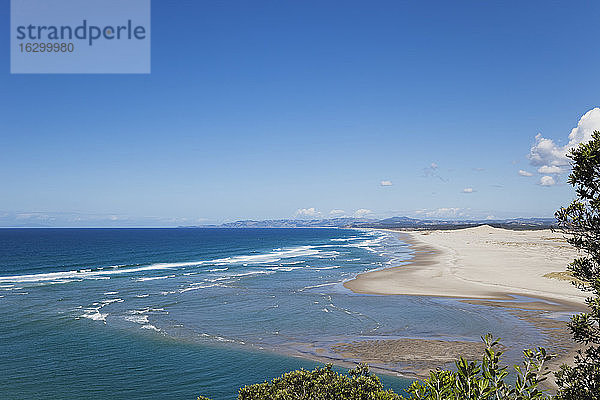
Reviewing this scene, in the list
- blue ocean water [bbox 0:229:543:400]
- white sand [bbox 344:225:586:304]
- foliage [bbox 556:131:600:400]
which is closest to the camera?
foliage [bbox 556:131:600:400]

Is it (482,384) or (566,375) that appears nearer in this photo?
(482,384)

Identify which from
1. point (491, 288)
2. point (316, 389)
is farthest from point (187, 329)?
point (491, 288)

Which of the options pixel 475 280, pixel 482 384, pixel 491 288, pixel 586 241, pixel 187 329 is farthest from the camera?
pixel 475 280

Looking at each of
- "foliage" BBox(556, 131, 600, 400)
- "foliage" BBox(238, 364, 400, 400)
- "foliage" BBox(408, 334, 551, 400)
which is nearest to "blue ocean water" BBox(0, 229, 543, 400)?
"foliage" BBox(238, 364, 400, 400)

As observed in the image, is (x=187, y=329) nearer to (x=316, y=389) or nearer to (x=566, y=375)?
(x=316, y=389)

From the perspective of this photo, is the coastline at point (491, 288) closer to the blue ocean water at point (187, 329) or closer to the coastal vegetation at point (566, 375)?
the blue ocean water at point (187, 329)

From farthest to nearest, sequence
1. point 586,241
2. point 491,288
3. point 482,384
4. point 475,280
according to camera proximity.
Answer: point 475,280, point 491,288, point 586,241, point 482,384

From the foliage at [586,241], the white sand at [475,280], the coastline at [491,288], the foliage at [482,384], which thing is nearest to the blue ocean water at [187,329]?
the coastline at [491,288]

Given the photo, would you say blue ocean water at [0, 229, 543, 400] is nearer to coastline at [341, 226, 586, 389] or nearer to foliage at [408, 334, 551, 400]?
coastline at [341, 226, 586, 389]

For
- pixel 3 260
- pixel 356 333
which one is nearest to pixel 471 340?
pixel 356 333

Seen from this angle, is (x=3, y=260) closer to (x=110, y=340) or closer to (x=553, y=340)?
(x=110, y=340)

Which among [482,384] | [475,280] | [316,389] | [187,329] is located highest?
[482,384]

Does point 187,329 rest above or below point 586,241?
below

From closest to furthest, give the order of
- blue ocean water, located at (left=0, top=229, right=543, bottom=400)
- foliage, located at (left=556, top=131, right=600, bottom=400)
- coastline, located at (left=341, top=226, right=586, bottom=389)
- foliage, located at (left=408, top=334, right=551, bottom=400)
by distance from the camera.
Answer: foliage, located at (left=408, top=334, right=551, bottom=400), foliage, located at (left=556, top=131, right=600, bottom=400), blue ocean water, located at (left=0, top=229, right=543, bottom=400), coastline, located at (left=341, top=226, right=586, bottom=389)
